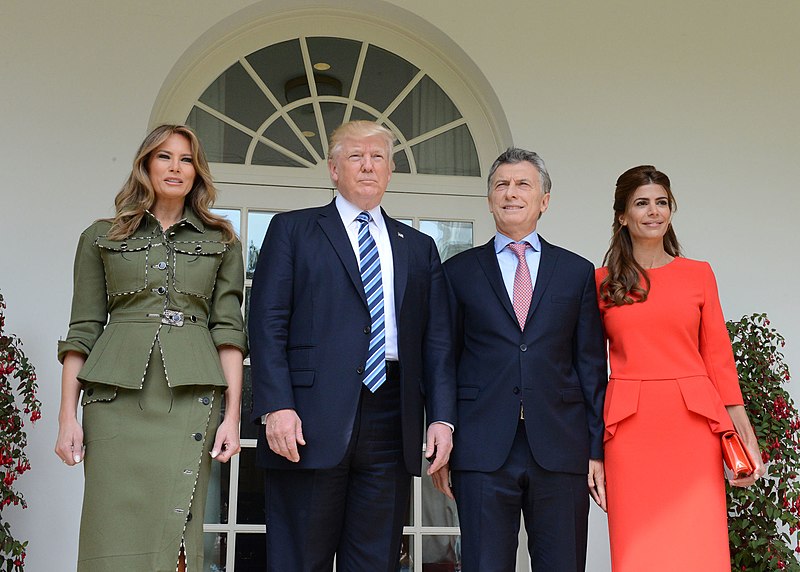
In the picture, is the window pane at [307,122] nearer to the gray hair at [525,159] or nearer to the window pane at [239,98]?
the window pane at [239,98]

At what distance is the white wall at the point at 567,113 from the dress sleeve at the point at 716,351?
1.34m

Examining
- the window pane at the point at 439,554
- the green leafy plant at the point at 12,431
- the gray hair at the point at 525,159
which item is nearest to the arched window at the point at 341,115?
the window pane at the point at 439,554

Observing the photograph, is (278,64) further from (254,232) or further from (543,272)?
(543,272)

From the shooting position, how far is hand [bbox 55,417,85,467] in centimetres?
240

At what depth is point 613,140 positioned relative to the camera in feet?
14.6

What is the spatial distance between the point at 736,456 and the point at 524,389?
71 cm

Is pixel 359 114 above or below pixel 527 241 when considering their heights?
above

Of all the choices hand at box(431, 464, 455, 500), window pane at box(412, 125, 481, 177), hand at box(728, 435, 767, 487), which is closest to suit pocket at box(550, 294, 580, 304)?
hand at box(431, 464, 455, 500)

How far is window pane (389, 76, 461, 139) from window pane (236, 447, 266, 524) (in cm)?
171

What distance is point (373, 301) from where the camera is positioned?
8.59 feet

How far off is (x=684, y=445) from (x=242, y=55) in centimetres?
279

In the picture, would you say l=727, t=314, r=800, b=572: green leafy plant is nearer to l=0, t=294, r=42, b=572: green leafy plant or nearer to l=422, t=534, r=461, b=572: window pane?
l=422, t=534, r=461, b=572: window pane

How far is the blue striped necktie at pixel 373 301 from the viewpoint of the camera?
255cm

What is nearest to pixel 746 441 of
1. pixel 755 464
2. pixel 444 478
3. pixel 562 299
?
pixel 755 464
